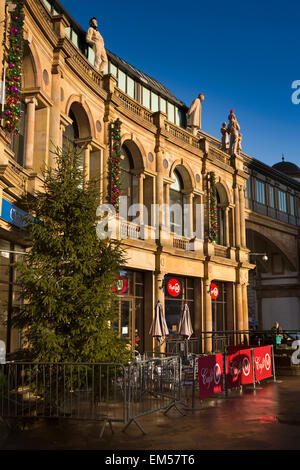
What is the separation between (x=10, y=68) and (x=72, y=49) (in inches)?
248

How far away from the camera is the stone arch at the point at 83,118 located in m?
18.3

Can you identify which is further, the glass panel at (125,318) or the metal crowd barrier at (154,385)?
the glass panel at (125,318)

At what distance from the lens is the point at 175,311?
23.8 metres

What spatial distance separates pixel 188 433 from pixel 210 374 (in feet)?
11.2

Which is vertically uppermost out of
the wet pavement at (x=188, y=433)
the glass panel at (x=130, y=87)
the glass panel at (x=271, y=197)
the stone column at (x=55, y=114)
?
the glass panel at (x=130, y=87)

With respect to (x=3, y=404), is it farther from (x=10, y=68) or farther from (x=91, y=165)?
(x=91, y=165)

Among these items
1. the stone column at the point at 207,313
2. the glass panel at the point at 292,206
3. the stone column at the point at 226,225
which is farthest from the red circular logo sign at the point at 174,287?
the glass panel at the point at 292,206

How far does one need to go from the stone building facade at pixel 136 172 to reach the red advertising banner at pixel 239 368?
604cm

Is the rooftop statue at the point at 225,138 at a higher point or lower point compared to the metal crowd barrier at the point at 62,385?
higher

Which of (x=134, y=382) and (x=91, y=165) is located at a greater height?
(x=91, y=165)

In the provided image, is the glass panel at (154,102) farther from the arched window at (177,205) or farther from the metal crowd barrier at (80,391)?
the metal crowd barrier at (80,391)

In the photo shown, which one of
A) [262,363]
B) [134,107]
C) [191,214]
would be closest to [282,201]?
[191,214]

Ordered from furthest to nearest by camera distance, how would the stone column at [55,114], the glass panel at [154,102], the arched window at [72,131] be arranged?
the glass panel at [154,102] → the arched window at [72,131] → the stone column at [55,114]
